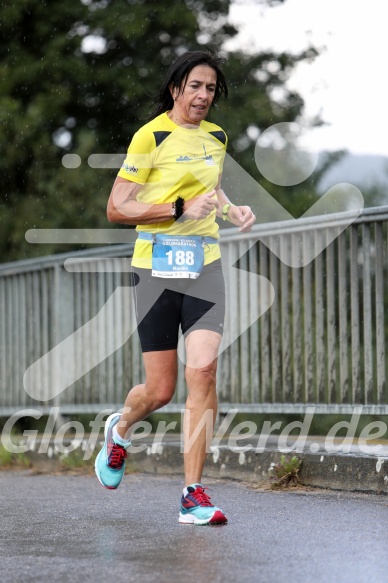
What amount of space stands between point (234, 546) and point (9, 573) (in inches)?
37.2

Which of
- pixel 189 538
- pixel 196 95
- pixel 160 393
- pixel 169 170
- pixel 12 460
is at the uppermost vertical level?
pixel 196 95

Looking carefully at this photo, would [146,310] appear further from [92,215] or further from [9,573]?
[92,215]

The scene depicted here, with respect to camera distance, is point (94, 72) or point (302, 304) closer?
point (302, 304)

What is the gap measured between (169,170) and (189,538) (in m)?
1.78

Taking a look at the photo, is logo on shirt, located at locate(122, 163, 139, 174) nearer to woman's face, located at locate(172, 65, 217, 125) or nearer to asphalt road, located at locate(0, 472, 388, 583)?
woman's face, located at locate(172, 65, 217, 125)

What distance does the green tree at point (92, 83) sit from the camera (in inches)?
706

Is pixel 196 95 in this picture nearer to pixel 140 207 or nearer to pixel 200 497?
pixel 140 207

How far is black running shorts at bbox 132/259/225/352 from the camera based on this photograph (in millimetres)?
6090

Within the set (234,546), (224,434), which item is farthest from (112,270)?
(234,546)

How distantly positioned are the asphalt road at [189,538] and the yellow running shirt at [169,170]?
4.22 ft

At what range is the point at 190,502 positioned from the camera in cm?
579

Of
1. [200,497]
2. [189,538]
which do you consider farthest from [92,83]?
[189,538]

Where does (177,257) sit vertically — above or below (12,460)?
above

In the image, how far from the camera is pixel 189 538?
531 centimetres
